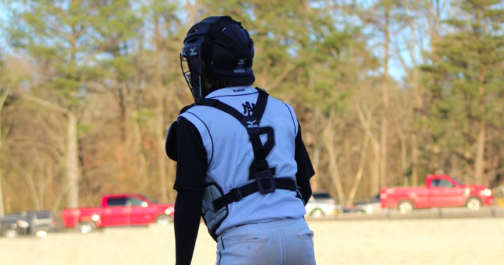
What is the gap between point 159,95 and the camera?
4172 centimetres

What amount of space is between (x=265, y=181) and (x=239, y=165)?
0.10 m

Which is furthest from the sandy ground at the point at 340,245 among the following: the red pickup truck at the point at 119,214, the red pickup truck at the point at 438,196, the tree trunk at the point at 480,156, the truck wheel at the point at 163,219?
the tree trunk at the point at 480,156

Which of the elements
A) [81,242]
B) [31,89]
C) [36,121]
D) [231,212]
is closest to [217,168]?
[231,212]

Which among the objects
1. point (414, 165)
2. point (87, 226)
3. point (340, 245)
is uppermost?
point (340, 245)

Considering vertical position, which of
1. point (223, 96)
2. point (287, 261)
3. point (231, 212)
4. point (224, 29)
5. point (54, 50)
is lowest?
point (287, 261)

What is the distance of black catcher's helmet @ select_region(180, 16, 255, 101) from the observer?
261 centimetres

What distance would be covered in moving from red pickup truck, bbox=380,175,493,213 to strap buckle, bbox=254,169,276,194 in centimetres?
2718

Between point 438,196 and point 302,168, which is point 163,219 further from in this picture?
point 302,168

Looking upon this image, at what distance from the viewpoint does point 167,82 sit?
1681 inches

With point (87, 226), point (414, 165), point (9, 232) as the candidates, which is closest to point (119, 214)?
point (87, 226)

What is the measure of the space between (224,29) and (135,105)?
146 ft

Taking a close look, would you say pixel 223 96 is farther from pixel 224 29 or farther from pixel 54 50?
pixel 54 50

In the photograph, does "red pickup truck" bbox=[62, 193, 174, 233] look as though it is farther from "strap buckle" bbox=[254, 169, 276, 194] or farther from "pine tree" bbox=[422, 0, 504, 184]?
"strap buckle" bbox=[254, 169, 276, 194]

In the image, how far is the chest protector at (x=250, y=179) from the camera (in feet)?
8.03
